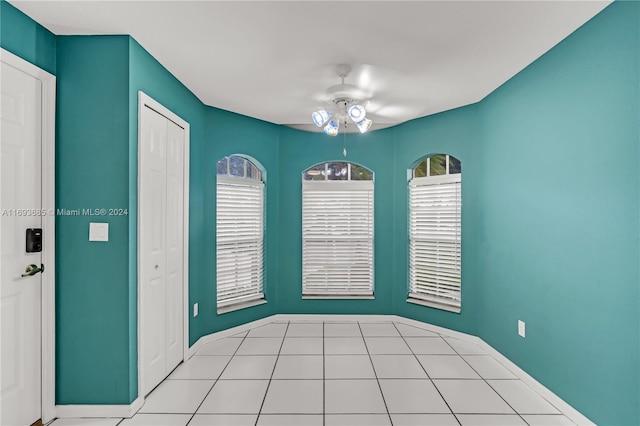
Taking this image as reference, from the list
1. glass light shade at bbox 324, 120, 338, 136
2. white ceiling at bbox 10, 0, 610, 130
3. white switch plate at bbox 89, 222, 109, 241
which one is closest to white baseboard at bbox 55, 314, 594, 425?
white switch plate at bbox 89, 222, 109, 241

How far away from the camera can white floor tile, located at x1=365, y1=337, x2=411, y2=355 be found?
3.57 m

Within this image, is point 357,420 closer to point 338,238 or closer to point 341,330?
point 341,330

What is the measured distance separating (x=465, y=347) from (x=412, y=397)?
4.29 ft

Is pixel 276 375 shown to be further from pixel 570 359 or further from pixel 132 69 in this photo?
pixel 132 69

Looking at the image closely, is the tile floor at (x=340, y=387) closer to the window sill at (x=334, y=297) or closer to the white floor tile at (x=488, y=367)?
the white floor tile at (x=488, y=367)

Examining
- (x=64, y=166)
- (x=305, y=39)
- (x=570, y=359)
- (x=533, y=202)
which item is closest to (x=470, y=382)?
(x=570, y=359)

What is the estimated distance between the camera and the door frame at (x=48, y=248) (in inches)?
92.7

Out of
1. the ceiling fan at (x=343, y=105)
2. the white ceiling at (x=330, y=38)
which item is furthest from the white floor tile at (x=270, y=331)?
the white ceiling at (x=330, y=38)

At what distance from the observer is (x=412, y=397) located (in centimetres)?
269

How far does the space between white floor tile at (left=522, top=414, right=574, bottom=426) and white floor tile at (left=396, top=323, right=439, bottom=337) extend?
5.37 feet

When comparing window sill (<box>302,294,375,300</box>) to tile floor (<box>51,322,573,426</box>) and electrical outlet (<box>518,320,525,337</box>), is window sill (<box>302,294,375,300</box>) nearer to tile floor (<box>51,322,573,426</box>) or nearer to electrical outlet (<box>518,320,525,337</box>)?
tile floor (<box>51,322,573,426</box>)

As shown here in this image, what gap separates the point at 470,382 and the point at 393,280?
1800 mm

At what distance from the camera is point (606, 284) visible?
2.15 m

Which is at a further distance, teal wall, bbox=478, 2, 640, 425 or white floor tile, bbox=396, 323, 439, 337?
white floor tile, bbox=396, 323, 439, 337
